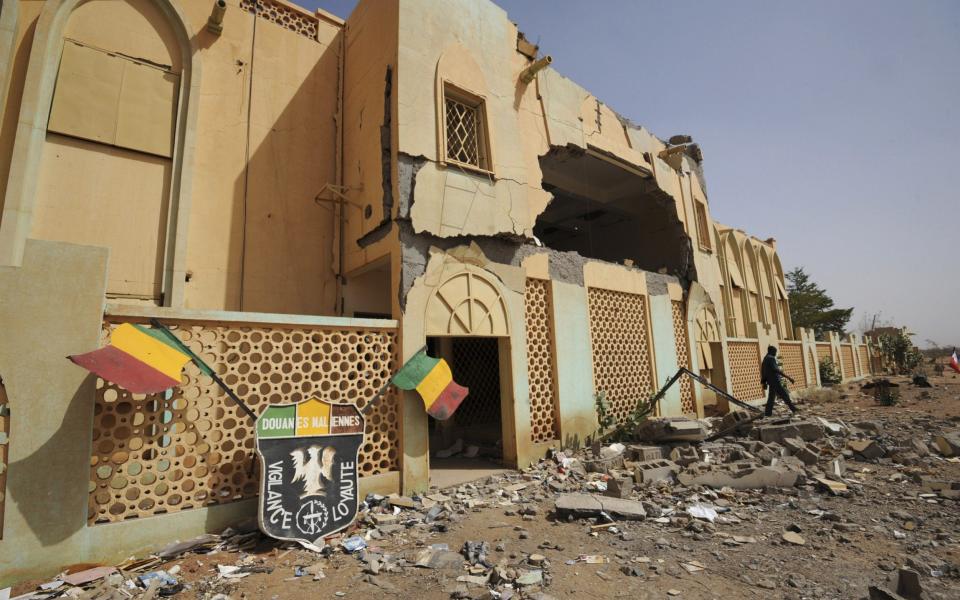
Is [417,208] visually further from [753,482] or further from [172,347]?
[753,482]

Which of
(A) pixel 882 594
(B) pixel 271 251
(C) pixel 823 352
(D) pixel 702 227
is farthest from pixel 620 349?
(C) pixel 823 352

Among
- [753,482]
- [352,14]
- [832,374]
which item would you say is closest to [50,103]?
[352,14]

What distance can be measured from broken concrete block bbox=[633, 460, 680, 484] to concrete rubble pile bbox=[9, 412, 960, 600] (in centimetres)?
2

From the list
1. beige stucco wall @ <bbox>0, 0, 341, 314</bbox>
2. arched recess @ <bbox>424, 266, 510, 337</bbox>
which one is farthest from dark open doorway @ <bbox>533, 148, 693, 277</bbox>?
beige stucco wall @ <bbox>0, 0, 341, 314</bbox>

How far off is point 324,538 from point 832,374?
71.9 ft

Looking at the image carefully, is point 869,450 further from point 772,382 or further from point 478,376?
point 478,376

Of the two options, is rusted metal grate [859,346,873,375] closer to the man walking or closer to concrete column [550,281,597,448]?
the man walking

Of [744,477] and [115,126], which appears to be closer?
[744,477]

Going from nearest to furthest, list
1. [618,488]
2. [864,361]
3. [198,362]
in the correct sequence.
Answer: [198,362] < [618,488] < [864,361]

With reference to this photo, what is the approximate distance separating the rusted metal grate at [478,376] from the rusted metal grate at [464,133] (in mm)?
3750

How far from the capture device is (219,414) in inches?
194

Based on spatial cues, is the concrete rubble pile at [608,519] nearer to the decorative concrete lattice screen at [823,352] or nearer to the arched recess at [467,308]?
the arched recess at [467,308]

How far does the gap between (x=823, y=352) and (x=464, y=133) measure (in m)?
20.2

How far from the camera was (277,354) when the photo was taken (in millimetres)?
5145
